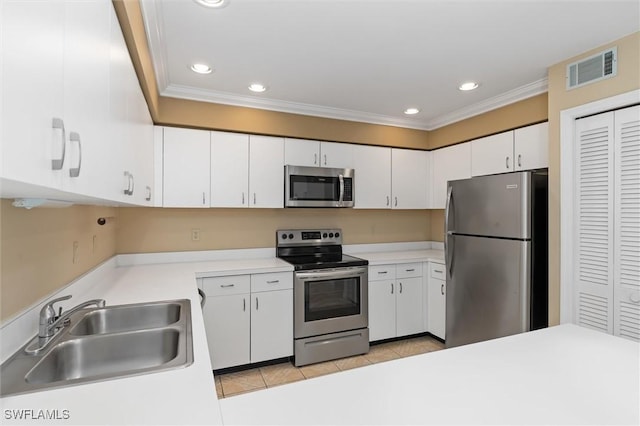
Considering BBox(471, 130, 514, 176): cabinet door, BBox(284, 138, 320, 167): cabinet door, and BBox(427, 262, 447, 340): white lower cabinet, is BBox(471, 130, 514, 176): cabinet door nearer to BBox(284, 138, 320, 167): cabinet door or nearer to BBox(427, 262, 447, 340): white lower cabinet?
BBox(427, 262, 447, 340): white lower cabinet

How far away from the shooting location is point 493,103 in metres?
3.10

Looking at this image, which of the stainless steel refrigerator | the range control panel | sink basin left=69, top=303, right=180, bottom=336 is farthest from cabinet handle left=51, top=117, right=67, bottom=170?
the range control panel

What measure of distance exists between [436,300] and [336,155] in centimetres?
183

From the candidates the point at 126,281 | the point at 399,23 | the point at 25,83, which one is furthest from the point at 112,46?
the point at 126,281

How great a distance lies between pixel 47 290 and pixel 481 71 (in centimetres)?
299

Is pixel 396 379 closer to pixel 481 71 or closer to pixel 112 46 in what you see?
pixel 112 46

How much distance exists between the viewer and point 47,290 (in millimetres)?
1390

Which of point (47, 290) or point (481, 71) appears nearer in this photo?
point (47, 290)

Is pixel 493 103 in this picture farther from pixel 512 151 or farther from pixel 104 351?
pixel 104 351

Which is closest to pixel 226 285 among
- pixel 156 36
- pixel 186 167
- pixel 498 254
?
pixel 186 167

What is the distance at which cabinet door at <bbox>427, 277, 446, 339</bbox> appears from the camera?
3314 millimetres

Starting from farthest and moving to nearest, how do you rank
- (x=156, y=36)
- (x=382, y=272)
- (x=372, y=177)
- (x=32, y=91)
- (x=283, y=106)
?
(x=372, y=177), (x=382, y=272), (x=283, y=106), (x=156, y=36), (x=32, y=91)
